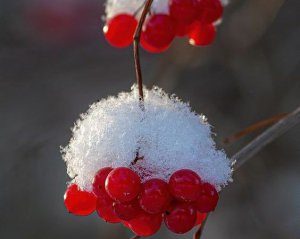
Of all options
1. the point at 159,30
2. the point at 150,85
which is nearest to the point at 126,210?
the point at 159,30

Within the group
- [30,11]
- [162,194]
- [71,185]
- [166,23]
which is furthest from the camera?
[30,11]

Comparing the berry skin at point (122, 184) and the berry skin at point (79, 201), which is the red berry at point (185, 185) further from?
the berry skin at point (79, 201)

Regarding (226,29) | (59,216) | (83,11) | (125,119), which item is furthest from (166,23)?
(83,11)

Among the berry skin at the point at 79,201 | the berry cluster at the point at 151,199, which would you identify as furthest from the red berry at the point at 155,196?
the berry skin at the point at 79,201

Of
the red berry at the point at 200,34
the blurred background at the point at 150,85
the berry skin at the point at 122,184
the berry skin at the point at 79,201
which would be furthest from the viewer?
the blurred background at the point at 150,85

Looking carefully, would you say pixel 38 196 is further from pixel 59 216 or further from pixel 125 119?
pixel 125 119

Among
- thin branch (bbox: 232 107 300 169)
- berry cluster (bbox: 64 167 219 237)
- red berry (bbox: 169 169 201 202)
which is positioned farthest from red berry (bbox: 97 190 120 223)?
thin branch (bbox: 232 107 300 169)

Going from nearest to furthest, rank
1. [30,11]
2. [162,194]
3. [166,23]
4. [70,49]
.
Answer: [162,194] < [166,23] < [70,49] < [30,11]
